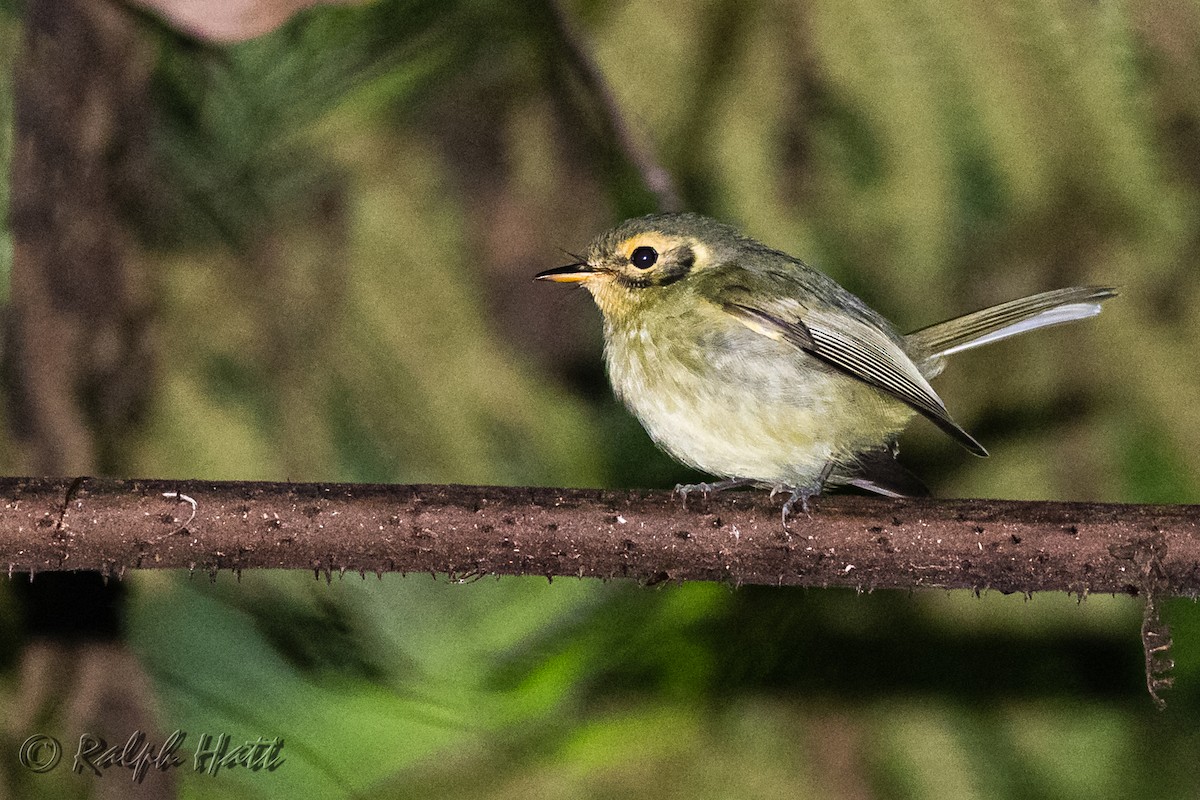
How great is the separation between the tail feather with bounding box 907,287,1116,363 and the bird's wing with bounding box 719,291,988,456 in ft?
0.72

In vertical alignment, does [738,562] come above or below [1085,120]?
below

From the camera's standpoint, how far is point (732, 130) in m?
2.80

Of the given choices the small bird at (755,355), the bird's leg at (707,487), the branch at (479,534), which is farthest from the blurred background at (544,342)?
the branch at (479,534)

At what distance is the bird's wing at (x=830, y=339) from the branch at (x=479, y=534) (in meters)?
0.34

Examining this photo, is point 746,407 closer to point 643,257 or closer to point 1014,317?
point 643,257

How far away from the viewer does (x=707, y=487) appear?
2006 millimetres

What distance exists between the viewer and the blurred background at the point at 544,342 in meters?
2.66

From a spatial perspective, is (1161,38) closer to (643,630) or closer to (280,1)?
(643,630)

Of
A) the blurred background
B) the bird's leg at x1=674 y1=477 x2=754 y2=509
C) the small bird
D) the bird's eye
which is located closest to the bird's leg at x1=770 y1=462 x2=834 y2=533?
the small bird

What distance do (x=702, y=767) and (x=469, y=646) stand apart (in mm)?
724

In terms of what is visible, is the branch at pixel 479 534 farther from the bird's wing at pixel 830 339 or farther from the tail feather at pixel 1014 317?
the tail feather at pixel 1014 317

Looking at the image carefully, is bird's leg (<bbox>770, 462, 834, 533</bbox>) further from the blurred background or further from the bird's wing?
the blurred background

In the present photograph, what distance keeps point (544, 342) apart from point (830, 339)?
A: 1182 millimetres

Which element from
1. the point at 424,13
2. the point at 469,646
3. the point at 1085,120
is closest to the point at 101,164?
the point at 424,13
